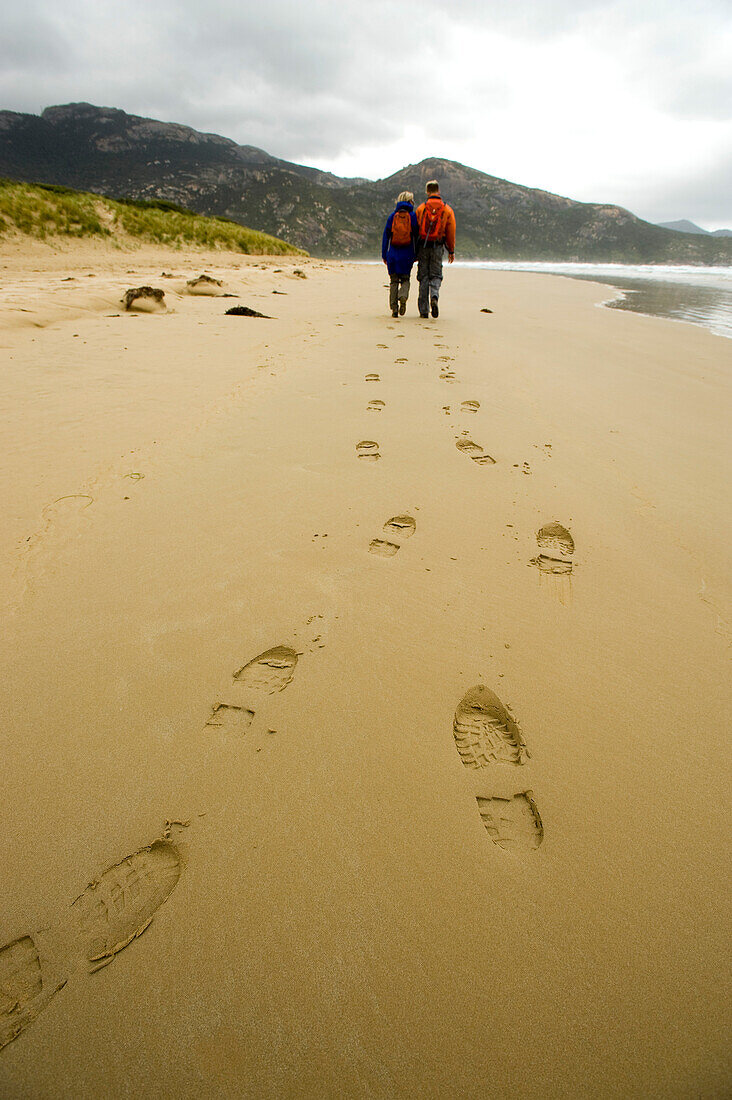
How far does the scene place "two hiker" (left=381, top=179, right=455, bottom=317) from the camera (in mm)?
5406

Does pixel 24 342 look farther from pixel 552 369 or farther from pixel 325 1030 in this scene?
pixel 325 1030

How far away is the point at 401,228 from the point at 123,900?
21.9 ft

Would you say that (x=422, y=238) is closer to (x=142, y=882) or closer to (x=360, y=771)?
(x=360, y=771)

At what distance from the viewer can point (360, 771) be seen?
100cm

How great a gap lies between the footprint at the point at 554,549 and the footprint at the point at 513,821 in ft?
2.70

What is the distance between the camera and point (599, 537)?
176 cm

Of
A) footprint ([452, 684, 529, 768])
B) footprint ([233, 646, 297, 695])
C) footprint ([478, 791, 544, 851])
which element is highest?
footprint ([233, 646, 297, 695])

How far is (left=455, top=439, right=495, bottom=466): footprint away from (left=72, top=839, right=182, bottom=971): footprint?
196 centimetres

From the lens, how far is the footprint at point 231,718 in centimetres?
→ 108

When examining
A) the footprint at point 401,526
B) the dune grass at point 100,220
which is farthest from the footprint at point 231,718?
the dune grass at point 100,220

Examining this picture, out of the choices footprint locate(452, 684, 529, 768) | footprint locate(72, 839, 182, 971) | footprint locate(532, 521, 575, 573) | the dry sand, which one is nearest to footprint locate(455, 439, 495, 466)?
the dry sand

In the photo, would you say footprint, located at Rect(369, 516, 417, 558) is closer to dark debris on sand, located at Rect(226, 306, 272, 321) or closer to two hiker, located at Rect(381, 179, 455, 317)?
two hiker, located at Rect(381, 179, 455, 317)

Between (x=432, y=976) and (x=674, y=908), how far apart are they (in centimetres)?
46

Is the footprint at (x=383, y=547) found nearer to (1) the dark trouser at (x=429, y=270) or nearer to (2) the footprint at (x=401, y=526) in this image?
(2) the footprint at (x=401, y=526)
